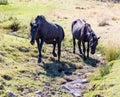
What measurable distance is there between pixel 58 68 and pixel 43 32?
1.67m

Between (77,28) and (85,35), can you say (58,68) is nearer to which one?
(85,35)

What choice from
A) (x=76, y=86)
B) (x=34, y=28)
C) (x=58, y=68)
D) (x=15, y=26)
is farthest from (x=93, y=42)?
(x=15, y=26)

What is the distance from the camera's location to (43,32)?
779 inches

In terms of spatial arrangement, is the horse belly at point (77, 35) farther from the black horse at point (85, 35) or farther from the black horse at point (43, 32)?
the black horse at point (43, 32)

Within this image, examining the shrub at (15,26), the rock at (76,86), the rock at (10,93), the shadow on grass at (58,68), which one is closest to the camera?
the rock at (10,93)

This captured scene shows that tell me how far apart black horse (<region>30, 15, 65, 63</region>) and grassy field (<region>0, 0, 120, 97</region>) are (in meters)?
0.77

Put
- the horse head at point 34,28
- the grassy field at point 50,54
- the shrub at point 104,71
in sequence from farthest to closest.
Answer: the horse head at point 34,28, the shrub at point 104,71, the grassy field at point 50,54

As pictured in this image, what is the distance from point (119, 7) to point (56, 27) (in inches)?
638

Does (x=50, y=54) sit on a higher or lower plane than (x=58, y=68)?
higher

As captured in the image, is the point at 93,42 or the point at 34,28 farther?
the point at 93,42

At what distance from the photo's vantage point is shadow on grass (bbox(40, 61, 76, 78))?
61.0 ft

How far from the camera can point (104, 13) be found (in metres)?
32.5

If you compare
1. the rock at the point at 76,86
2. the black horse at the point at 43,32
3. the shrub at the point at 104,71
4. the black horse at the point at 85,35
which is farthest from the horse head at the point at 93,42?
the shrub at the point at 104,71

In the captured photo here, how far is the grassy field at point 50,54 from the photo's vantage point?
633 inches
